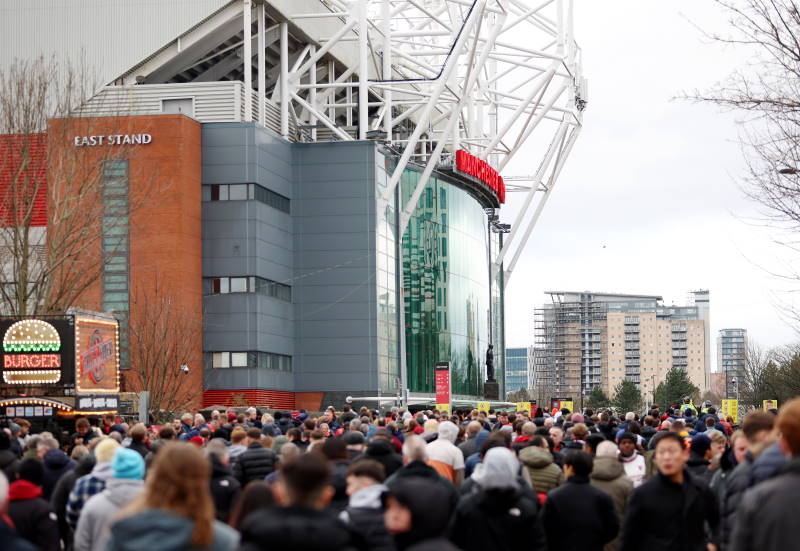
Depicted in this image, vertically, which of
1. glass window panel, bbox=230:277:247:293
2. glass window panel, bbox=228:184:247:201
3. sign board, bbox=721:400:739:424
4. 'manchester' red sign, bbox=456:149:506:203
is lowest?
sign board, bbox=721:400:739:424

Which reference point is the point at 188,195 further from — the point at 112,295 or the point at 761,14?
the point at 761,14

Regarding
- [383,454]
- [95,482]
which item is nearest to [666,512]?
[383,454]

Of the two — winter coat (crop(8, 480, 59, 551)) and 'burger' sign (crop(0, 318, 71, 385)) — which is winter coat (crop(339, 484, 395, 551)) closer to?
winter coat (crop(8, 480, 59, 551))

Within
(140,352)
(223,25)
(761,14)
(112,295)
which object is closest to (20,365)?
(761,14)

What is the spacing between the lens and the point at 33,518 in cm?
1138

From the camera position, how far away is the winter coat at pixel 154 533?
246 inches

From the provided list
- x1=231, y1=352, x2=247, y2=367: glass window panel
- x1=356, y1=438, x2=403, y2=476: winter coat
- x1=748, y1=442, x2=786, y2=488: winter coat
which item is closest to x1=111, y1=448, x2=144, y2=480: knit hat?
x1=356, y1=438, x2=403, y2=476: winter coat

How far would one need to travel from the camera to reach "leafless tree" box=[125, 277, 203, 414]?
60.6m

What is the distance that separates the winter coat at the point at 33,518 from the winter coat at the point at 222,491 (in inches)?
57.8

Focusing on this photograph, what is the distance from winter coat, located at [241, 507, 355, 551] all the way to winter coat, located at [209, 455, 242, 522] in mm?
5743

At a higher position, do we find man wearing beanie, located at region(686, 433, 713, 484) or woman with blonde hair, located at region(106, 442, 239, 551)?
woman with blonde hair, located at region(106, 442, 239, 551)

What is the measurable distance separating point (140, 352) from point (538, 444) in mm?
46974

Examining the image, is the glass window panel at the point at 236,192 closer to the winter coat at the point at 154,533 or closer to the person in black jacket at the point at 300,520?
the person in black jacket at the point at 300,520

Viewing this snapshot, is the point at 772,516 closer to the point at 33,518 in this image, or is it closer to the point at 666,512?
the point at 666,512
